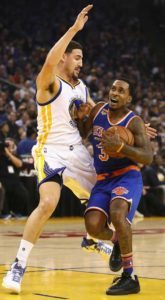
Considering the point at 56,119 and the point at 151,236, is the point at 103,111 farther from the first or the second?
the point at 151,236

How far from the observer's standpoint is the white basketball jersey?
6.95m

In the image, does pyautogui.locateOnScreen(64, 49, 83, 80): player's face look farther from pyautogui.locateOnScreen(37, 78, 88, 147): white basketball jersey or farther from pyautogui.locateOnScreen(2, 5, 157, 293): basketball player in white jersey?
pyautogui.locateOnScreen(37, 78, 88, 147): white basketball jersey

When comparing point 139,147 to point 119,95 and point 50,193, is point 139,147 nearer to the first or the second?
point 119,95

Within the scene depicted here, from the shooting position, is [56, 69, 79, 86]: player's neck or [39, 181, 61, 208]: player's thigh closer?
[39, 181, 61, 208]: player's thigh

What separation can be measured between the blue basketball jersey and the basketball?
→ 0.27ft

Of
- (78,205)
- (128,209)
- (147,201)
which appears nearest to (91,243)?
(128,209)

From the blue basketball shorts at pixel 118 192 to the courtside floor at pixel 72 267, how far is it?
68 cm

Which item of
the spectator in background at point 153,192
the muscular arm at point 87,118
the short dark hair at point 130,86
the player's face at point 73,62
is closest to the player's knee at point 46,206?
the muscular arm at point 87,118

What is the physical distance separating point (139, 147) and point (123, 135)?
0.17 meters

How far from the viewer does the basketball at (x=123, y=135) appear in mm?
6500

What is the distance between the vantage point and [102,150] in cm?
684

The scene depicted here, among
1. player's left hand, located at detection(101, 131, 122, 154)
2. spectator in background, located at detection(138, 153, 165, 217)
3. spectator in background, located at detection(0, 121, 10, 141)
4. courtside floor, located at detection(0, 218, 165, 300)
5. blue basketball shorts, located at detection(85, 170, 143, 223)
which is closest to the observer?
courtside floor, located at detection(0, 218, 165, 300)

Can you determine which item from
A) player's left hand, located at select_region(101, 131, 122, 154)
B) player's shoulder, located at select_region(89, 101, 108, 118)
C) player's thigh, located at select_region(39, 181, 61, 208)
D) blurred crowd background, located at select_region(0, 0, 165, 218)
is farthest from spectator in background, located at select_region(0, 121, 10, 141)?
player's left hand, located at select_region(101, 131, 122, 154)

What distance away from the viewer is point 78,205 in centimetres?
1667
